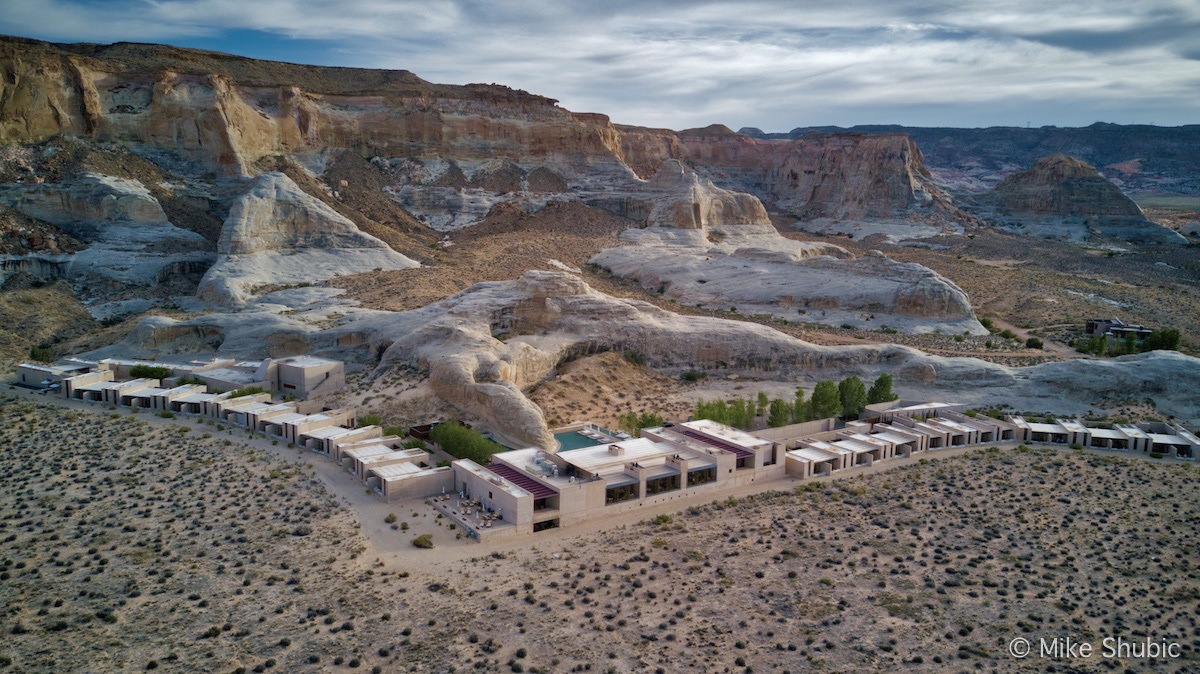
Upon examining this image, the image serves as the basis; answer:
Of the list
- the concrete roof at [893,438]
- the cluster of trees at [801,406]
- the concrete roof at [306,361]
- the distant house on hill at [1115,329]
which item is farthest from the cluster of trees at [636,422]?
the distant house on hill at [1115,329]

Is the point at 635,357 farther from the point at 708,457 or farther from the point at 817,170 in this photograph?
the point at 817,170

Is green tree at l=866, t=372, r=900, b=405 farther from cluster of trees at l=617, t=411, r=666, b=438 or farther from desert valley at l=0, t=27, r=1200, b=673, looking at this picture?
cluster of trees at l=617, t=411, r=666, b=438

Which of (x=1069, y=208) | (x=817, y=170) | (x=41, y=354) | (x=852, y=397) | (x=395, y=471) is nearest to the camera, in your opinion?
(x=395, y=471)

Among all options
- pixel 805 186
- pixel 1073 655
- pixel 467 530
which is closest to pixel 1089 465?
pixel 1073 655

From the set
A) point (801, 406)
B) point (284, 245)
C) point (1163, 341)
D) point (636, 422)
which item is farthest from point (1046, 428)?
point (284, 245)

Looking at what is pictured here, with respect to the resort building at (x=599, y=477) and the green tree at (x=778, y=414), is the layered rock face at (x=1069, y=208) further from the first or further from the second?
the resort building at (x=599, y=477)

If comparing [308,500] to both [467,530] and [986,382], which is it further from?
[986,382]

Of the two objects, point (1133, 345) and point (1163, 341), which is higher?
point (1163, 341)

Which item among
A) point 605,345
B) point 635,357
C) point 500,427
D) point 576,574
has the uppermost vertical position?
point 605,345
